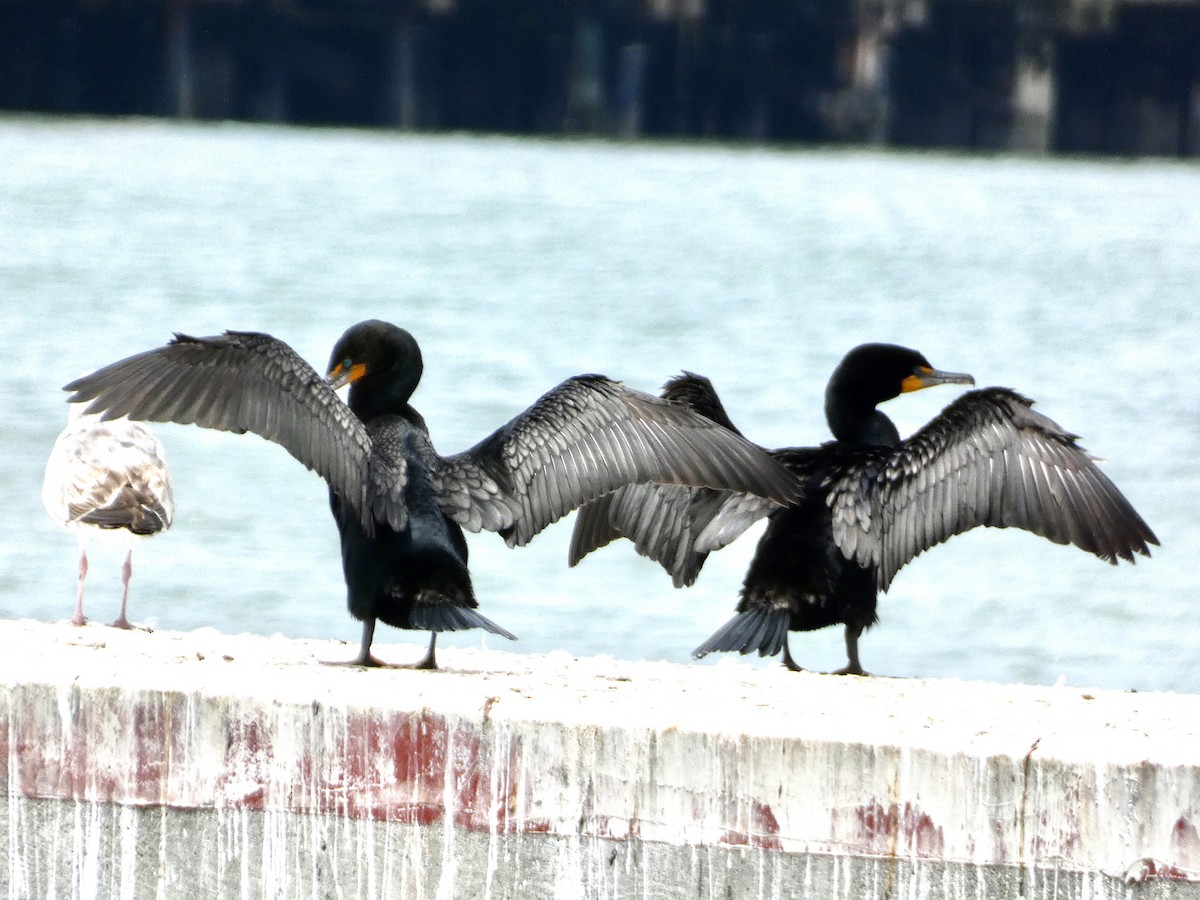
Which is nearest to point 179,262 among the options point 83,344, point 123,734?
point 83,344

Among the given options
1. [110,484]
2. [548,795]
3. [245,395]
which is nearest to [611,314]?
[110,484]

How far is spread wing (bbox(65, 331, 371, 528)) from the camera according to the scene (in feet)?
16.6

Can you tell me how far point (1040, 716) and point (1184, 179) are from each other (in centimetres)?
7314

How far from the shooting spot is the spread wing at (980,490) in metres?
5.82

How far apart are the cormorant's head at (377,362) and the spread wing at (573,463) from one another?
244mm

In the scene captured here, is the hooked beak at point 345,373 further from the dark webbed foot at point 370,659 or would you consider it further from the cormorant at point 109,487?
the cormorant at point 109,487

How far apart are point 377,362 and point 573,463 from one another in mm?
552

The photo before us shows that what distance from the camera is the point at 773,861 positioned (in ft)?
14.2

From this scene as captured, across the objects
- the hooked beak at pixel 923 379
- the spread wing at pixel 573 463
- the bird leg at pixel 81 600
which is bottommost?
the bird leg at pixel 81 600

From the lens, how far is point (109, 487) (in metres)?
6.74

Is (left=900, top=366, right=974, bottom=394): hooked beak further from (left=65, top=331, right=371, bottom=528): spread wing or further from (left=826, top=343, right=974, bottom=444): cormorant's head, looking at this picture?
(left=65, top=331, right=371, bottom=528): spread wing

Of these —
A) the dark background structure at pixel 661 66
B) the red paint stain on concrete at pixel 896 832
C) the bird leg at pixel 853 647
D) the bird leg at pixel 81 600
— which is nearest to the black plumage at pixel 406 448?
the bird leg at pixel 853 647

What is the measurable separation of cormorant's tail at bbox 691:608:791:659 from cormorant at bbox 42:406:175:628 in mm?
2006

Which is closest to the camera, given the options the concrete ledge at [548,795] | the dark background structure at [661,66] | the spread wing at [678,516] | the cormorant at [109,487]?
the concrete ledge at [548,795]
